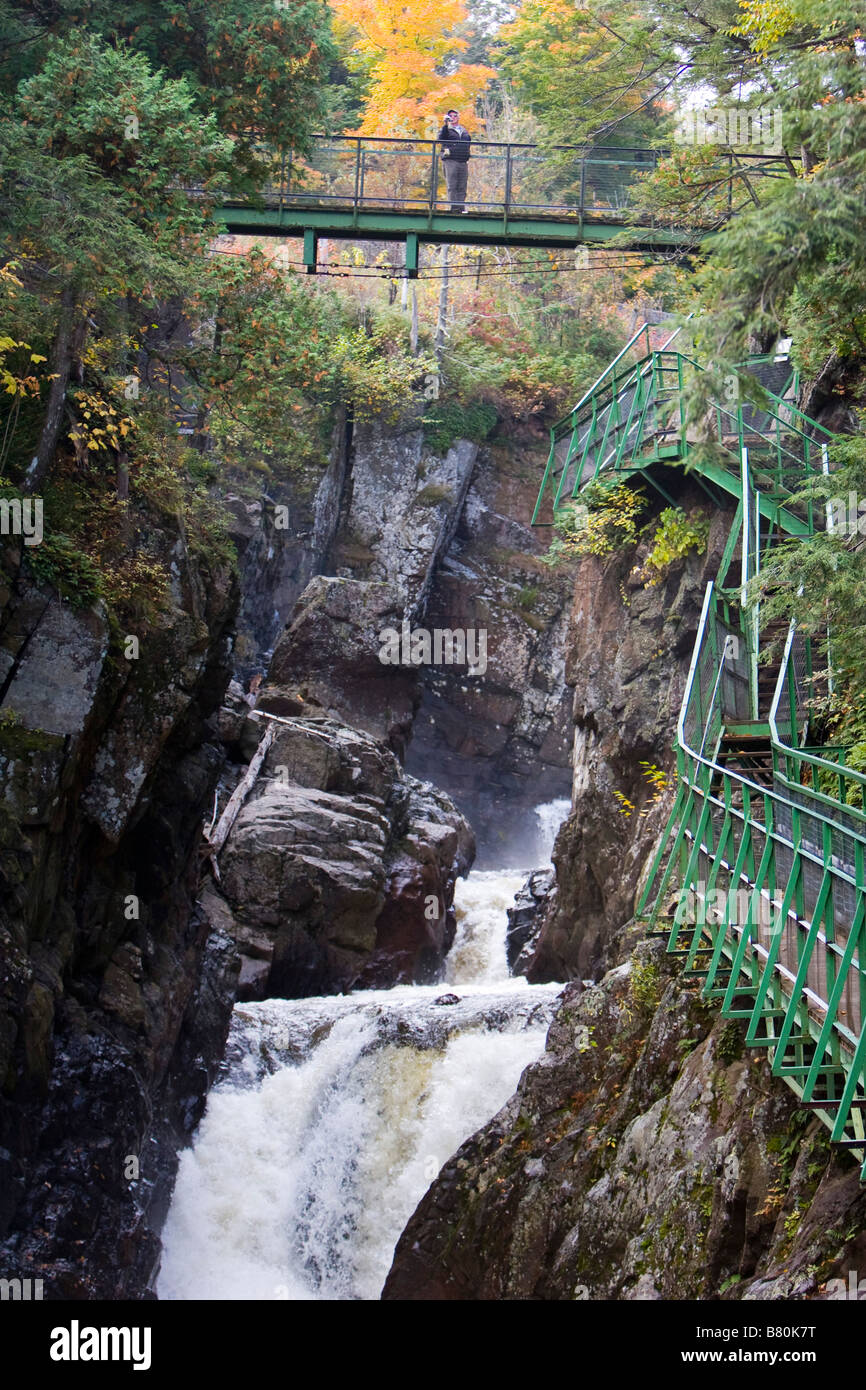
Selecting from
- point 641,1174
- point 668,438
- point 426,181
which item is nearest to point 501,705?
point 426,181

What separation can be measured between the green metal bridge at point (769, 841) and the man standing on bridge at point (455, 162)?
26.9ft

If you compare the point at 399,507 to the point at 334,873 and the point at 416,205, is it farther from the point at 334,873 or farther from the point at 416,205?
the point at 334,873

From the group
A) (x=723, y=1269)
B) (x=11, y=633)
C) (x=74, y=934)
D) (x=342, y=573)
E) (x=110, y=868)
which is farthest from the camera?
(x=342, y=573)

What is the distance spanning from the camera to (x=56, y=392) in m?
12.2

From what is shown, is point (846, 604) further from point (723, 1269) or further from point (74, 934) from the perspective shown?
point (74, 934)

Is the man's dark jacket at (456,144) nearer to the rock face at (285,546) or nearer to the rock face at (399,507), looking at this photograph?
the rock face at (285,546)

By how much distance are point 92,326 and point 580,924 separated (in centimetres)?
1202

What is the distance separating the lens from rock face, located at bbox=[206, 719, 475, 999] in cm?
1983

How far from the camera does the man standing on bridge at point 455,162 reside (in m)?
20.6

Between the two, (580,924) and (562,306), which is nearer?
(580,924)

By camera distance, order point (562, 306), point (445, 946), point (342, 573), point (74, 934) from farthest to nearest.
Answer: point (562, 306) → point (342, 573) → point (445, 946) → point (74, 934)

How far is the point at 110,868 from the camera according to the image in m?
13.4
